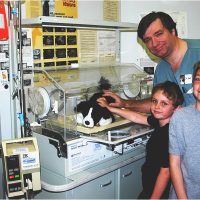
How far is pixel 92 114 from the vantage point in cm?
189

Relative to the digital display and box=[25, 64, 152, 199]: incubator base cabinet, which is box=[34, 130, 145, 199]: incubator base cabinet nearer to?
box=[25, 64, 152, 199]: incubator base cabinet

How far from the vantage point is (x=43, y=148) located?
193cm

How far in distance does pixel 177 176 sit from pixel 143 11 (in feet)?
5.79

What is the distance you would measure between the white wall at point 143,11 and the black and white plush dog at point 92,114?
977 millimetres

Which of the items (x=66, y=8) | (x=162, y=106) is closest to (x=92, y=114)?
(x=162, y=106)

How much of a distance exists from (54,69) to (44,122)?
0.42 metres

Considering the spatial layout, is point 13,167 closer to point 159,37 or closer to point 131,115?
point 131,115

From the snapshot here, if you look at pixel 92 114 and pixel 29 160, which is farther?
pixel 92 114

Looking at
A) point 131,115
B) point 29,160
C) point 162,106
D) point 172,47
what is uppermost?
point 172,47

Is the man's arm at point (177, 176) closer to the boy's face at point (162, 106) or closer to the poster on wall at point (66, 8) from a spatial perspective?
the boy's face at point (162, 106)

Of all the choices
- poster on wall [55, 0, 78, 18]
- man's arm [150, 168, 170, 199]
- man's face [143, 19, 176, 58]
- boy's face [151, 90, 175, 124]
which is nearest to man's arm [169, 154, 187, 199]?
Result: man's arm [150, 168, 170, 199]

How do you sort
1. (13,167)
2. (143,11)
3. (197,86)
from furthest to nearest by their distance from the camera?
(143,11), (13,167), (197,86)

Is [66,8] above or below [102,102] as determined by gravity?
above

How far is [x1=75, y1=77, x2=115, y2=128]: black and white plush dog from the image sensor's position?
1.86 metres
